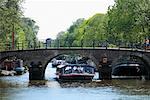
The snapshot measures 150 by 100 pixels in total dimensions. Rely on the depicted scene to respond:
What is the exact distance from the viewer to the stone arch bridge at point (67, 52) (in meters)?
57.7

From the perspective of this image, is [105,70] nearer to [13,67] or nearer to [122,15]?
[122,15]

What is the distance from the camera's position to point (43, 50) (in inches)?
2285

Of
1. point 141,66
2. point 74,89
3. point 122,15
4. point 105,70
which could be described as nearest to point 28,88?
point 74,89

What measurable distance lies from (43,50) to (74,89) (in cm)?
1193

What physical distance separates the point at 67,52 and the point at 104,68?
4.01 m

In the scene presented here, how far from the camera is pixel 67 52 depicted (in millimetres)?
58344

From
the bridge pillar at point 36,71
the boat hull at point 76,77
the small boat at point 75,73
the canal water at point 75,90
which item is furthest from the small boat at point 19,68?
the boat hull at point 76,77

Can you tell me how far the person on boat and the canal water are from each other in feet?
8.58

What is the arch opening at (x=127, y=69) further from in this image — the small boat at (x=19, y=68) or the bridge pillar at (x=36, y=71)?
the small boat at (x=19, y=68)

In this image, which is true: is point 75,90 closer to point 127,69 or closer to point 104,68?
point 104,68

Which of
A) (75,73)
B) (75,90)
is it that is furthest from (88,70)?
(75,90)

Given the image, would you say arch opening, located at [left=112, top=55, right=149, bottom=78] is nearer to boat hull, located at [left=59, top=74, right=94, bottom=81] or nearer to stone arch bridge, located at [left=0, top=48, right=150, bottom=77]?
stone arch bridge, located at [left=0, top=48, right=150, bottom=77]

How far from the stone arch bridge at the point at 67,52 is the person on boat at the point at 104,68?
1.54 feet

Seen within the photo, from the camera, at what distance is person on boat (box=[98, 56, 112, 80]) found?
57825 mm
